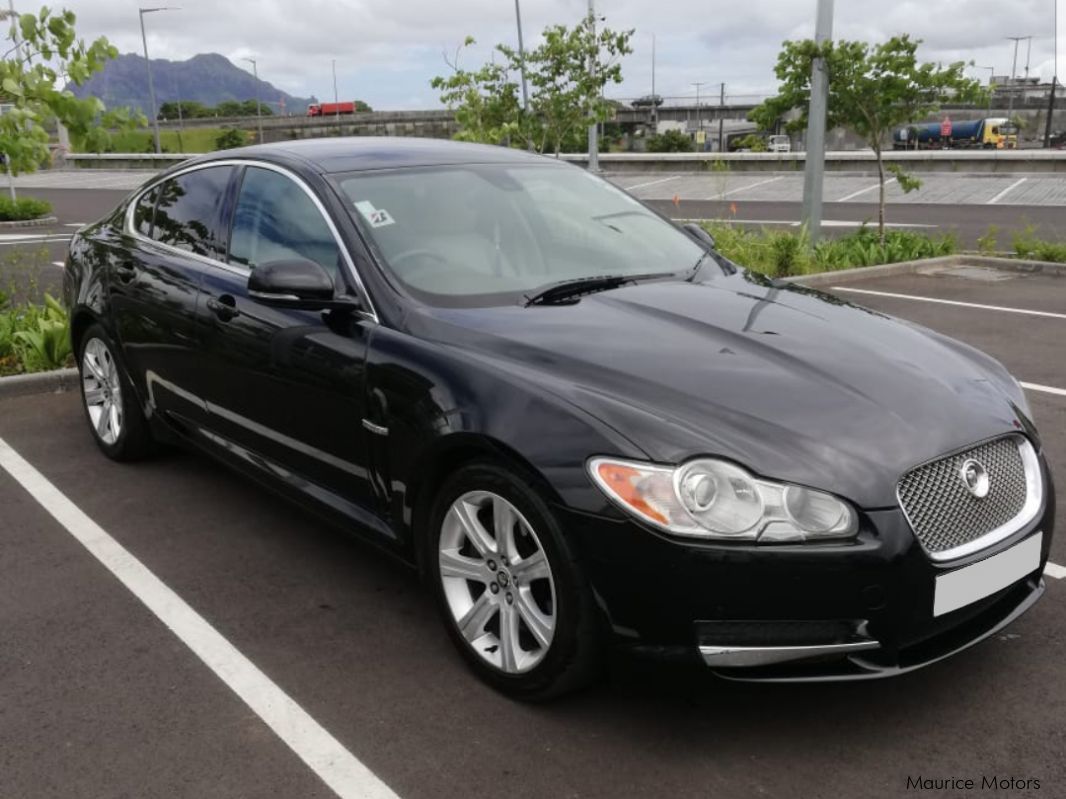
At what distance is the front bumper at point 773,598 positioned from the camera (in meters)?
2.60

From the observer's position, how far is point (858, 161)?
2936cm

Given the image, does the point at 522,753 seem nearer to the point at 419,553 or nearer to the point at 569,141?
the point at 419,553

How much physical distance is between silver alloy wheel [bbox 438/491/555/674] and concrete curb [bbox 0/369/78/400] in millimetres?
4823

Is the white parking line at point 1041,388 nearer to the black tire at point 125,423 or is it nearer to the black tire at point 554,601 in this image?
the black tire at point 554,601

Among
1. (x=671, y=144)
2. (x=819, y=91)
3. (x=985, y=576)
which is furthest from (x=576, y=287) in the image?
(x=671, y=144)

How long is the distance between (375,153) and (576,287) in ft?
3.64

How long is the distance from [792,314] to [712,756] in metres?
1.60

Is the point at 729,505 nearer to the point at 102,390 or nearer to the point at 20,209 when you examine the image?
the point at 102,390

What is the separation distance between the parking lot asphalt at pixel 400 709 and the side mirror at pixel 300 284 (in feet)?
3.71

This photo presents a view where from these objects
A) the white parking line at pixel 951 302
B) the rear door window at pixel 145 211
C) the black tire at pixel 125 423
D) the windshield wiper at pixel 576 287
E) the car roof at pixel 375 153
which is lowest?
the white parking line at pixel 951 302

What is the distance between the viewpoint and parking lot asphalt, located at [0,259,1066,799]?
2.78 meters

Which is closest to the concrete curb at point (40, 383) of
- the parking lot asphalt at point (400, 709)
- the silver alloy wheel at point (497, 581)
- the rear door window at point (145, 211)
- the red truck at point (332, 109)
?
the rear door window at point (145, 211)

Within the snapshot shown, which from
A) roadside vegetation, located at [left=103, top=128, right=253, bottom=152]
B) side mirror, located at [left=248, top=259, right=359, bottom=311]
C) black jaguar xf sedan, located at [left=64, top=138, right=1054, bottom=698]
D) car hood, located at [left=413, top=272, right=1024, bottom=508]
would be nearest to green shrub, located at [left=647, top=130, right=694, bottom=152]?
roadside vegetation, located at [left=103, top=128, right=253, bottom=152]

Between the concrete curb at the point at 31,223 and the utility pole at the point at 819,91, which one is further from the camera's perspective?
the concrete curb at the point at 31,223
